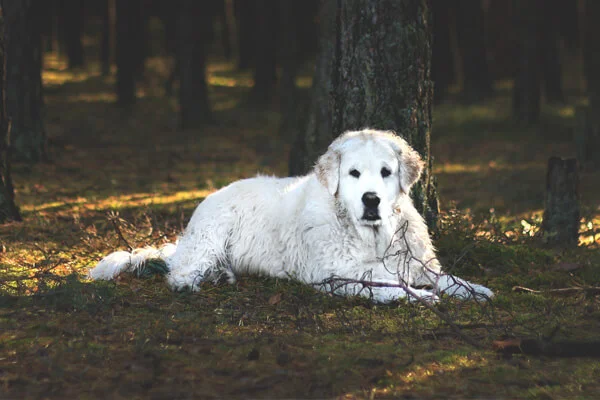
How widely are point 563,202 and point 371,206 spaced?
378 centimetres

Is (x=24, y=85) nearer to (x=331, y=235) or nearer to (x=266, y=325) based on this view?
(x=331, y=235)

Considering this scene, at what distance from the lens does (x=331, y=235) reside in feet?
23.7

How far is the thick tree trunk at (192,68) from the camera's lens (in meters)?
23.5

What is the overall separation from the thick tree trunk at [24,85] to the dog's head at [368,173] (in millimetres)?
9819

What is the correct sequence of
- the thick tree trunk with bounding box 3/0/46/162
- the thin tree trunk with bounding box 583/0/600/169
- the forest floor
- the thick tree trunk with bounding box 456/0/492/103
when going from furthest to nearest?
the thick tree trunk with bounding box 456/0/492/103 < the thin tree trunk with bounding box 583/0/600/169 < the thick tree trunk with bounding box 3/0/46/162 < the forest floor

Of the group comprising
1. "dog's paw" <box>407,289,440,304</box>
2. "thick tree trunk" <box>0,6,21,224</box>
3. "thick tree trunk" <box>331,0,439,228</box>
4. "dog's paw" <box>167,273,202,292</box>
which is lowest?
"dog's paw" <box>167,273,202,292</box>

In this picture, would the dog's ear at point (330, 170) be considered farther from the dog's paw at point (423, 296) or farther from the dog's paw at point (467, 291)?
the dog's paw at point (467, 291)

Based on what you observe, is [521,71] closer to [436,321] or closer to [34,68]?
[34,68]

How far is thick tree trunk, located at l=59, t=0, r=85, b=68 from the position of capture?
36.4 metres

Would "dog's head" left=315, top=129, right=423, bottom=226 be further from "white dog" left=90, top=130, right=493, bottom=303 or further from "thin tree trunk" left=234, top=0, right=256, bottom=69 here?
"thin tree trunk" left=234, top=0, right=256, bottom=69

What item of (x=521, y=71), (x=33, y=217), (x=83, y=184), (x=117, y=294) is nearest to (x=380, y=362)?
(x=117, y=294)

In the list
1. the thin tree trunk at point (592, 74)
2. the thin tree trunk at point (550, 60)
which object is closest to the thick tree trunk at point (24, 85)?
the thin tree trunk at point (592, 74)

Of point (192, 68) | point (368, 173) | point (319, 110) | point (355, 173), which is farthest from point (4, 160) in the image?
point (192, 68)

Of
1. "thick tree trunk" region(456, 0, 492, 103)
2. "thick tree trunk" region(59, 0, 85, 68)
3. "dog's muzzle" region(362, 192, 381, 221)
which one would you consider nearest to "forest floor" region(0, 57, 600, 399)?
Result: "dog's muzzle" region(362, 192, 381, 221)
